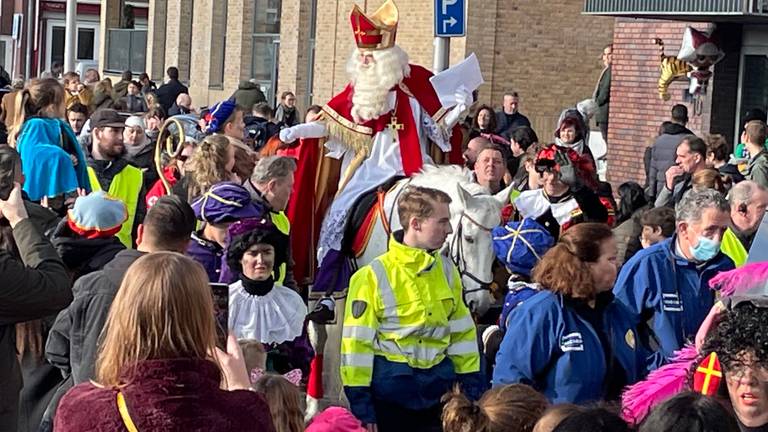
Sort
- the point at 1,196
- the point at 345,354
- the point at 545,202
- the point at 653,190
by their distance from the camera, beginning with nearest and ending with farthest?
the point at 1,196 → the point at 345,354 → the point at 545,202 → the point at 653,190

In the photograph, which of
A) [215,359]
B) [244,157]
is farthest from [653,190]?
[215,359]

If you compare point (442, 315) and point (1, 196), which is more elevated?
point (1, 196)

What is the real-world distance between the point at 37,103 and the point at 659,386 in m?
6.75

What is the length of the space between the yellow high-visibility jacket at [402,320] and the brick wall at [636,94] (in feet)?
37.7

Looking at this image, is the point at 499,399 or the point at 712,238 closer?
the point at 499,399

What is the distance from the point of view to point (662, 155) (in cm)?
1530

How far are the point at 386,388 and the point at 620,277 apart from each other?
4.35ft

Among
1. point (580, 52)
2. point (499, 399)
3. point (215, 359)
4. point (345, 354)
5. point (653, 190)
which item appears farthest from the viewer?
point (580, 52)

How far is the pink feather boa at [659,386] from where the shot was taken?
5.43 metres

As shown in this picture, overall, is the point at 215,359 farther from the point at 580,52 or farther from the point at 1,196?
the point at 580,52

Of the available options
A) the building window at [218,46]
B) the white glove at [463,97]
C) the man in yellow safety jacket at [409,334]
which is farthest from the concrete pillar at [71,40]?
the man in yellow safety jacket at [409,334]

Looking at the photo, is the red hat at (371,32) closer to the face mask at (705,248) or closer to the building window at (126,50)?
the face mask at (705,248)

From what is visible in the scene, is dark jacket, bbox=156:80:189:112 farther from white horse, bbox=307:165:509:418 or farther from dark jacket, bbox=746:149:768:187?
white horse, bbox=307:165:509:418

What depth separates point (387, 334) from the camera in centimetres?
745
